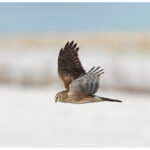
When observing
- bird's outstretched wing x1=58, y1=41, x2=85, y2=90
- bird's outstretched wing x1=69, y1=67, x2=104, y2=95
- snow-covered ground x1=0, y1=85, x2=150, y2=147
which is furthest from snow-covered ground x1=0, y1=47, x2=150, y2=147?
bird's outstretched wing x1=69, y1=67, x2=104, y2=95

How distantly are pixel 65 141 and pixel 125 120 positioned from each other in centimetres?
193

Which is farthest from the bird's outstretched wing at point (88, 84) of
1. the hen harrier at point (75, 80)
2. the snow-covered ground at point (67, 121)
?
the snow-covered ground at point (67, 121)

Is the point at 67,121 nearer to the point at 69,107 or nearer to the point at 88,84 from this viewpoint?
the point at 69,107

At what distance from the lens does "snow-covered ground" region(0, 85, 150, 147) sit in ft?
32.1

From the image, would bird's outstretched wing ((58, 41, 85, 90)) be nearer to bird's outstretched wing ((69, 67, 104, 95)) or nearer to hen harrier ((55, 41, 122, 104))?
hen harrier ((55, 41, 122, 104))

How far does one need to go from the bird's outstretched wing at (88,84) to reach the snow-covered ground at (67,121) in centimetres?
395

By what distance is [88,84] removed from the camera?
5.32 m

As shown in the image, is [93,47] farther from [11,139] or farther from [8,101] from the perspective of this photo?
[11,139]

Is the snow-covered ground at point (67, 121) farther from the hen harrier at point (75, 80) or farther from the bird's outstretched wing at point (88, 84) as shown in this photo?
the bird's outstretched wing at point (88, 84)

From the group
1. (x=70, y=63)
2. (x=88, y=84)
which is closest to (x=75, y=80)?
(x=88, y=84)

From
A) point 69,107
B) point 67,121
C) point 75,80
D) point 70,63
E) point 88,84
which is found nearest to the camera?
point 88,84

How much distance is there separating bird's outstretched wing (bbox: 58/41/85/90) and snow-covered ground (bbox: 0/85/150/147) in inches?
137

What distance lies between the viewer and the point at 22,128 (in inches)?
419

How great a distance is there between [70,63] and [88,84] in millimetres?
731
